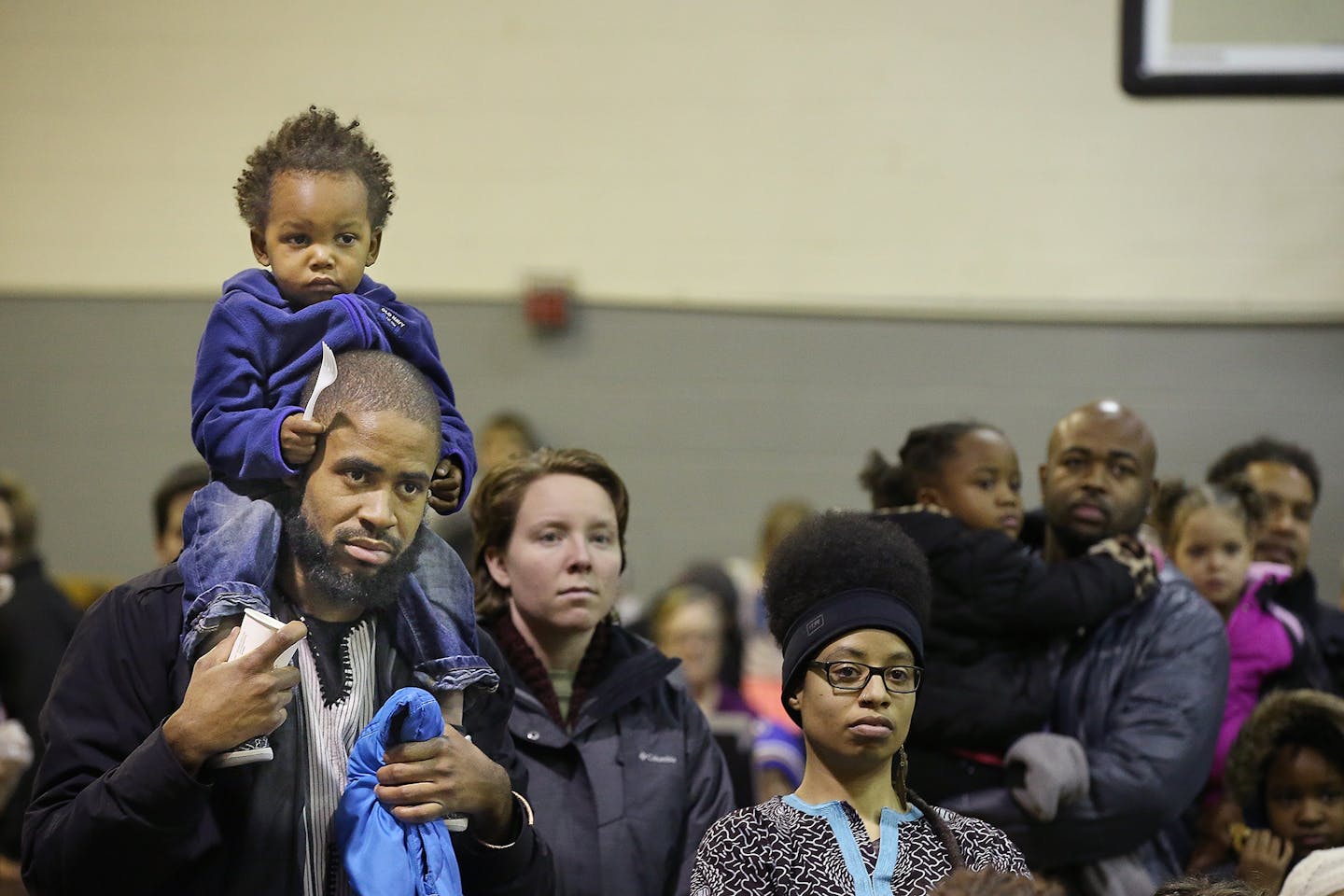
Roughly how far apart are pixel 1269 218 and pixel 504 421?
3.55 m

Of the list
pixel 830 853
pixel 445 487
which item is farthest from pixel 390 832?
pixel 830 853

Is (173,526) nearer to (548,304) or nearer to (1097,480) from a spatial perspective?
(1097,480)

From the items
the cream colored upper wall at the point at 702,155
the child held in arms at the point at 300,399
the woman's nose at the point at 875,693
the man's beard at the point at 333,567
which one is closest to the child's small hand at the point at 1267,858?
the woman's nose at the point at 875,693

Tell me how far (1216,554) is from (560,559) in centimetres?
169

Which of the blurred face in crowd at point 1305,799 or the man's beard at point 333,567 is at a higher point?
the man's beard at point 333,567

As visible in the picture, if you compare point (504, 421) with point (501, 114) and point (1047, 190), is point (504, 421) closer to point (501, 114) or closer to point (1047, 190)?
point (501, 114)

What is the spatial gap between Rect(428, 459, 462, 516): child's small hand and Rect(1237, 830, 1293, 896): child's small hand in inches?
72.0

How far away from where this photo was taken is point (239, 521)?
1908 mm

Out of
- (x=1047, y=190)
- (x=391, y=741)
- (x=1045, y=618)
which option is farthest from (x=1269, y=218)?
(x=391, y=741)

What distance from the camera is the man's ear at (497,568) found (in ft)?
9.27

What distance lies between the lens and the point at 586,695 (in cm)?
274

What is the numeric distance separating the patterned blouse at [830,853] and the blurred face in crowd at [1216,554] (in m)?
1.57

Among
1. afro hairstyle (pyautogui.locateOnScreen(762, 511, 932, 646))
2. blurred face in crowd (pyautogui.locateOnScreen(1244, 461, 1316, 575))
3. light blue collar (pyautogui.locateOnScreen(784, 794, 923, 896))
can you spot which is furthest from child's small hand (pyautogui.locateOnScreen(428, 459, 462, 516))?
blurred face in crowd (pyautogui.locateOnScreen(1244, 461, 1316, 575))

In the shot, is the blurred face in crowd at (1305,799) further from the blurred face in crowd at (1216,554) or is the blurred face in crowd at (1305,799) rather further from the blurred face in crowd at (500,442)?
the blurred face in crowd at (500,442)
